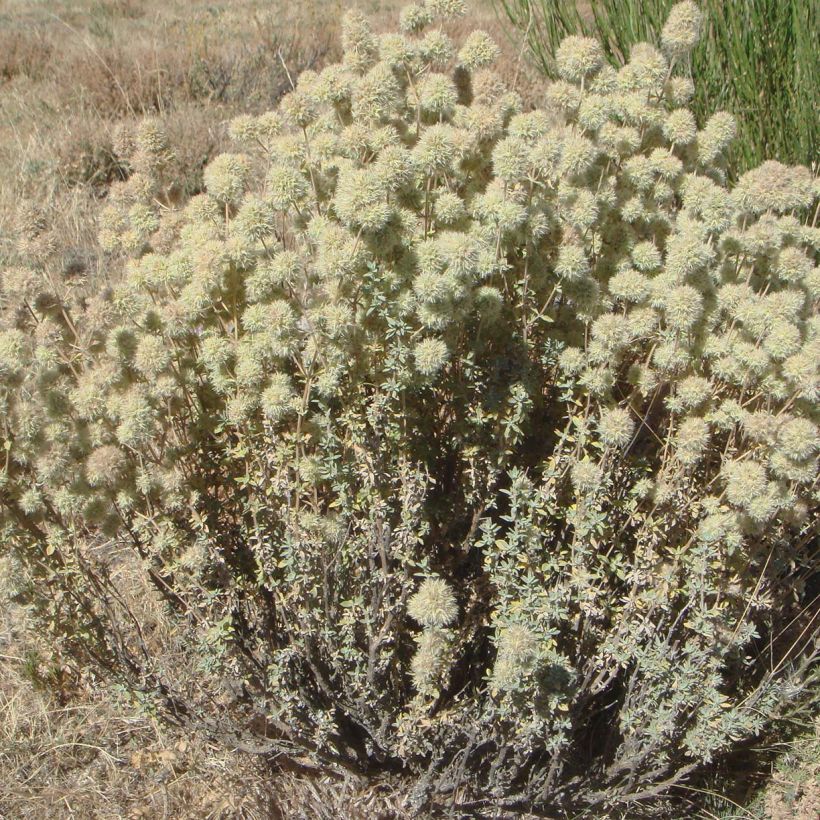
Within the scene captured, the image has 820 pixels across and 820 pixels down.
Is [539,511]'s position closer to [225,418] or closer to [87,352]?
[225,418]

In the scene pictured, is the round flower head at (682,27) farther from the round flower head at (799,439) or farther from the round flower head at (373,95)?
the round flower head at (799,439)

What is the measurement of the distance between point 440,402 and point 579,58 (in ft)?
3.39

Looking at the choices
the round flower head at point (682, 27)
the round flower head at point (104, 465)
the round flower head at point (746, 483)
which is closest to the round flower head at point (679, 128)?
the round flower head at point (682, 27)

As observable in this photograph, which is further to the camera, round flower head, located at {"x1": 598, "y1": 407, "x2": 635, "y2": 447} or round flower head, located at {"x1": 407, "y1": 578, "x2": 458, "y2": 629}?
round flower head, located at {"x1": 598, "y1": 407, "x2": 635, "y2": 447}

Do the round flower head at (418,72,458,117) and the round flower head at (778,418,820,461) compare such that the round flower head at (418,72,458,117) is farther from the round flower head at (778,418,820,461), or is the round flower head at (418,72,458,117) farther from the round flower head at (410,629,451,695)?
the round flower head at (410,629,451,695)

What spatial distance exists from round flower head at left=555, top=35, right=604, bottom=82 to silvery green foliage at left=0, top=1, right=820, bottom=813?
1 cm

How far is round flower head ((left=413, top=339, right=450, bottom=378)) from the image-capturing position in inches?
82.1

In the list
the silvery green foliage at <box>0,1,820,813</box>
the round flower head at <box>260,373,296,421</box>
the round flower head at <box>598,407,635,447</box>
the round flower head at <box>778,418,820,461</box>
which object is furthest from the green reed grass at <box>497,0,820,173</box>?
the round flower head at <box>260,373,296,421</box>

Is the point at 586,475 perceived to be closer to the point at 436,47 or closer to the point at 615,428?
the point at 615,428

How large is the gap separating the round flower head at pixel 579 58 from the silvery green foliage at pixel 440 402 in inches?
0.5

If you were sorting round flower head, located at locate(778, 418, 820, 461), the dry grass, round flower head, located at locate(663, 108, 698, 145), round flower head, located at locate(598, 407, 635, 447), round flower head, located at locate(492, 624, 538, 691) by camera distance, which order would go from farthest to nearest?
the dry grass, round flower head, located at locate(663, 108, 698, 145), round flower head, located at locate(598, 407, 635, 447), round flower head, located at locate(778, 418, 820, 461), round flower head, located at locate(492, 624, 538, 691)

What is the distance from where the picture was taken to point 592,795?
2451 millimetres

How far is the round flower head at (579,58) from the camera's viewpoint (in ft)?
7.77

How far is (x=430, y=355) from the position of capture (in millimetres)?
2086
